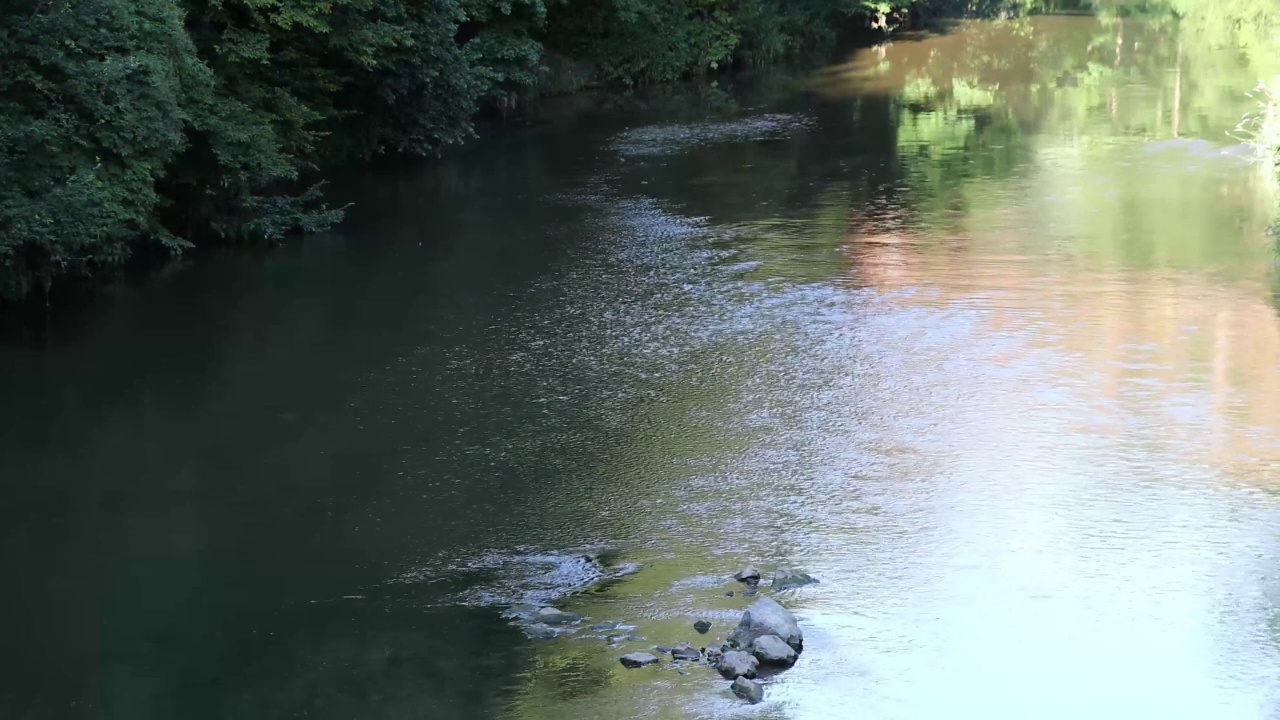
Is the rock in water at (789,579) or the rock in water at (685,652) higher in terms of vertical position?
the rock in water at (789,579)

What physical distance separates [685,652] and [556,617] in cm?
94

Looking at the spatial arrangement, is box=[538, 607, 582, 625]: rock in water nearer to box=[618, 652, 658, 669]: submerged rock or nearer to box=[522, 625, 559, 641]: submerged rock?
box=[522, 625, 559, 641]: submerged rock

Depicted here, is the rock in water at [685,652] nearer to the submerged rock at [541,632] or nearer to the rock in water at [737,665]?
the rock in water at [737,665]

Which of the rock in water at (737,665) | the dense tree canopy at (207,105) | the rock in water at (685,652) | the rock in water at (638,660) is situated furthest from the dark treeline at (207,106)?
the rock in water at (737,665)

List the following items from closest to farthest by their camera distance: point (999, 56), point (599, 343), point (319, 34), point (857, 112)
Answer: point (599, 343)
point (319, 34)
point (857, 112)
point (999, 56)

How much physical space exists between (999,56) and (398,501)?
34.1 metres

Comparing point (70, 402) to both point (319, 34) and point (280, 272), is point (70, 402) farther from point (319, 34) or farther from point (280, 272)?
point (319, 34)

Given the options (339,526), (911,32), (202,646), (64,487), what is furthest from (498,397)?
(911,32)

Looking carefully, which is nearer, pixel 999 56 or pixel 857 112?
pixel 857 112

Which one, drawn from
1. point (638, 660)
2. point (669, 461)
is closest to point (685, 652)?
point (638, 660)

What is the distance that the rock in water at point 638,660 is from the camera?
8078 mm

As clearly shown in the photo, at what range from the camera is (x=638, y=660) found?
8.09m

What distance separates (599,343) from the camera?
47.2ft

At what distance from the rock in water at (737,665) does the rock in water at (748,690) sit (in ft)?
0.24
